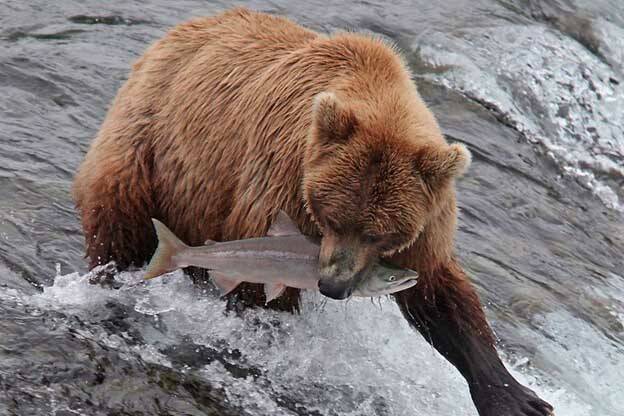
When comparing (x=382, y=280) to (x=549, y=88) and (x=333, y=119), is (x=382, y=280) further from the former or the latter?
(x=549, y=88)

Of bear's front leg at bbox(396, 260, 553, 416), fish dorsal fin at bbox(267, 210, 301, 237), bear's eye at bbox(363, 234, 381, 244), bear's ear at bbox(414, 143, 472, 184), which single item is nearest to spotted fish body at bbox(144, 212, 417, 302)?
fish dorsal fin at bbox(267, 210, 301, 237)

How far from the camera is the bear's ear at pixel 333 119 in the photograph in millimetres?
4895

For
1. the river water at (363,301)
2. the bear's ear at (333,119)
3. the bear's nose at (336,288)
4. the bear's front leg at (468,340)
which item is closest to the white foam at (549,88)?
the river water at (363,301)

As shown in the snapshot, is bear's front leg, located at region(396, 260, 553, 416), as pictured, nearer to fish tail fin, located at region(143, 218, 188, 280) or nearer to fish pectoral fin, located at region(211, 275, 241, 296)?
fish pectoral fin, located at region(211, 275, 241, 296)

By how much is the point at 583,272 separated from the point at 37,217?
4.04 metres

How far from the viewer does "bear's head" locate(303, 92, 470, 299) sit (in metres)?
4.77

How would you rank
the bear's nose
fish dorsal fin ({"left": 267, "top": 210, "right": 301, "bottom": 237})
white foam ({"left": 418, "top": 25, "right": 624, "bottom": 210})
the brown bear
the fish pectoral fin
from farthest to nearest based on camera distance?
white foam ({"left": 418, "top": 25, "right": 624, "bottom": 210}) → the fish pectoral fin → fish dorsal fin ({"left": 267, "top": 210, "right": 301, "bottom": 237}) → the brown bear → the bear's nose

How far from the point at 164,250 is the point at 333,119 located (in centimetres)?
117

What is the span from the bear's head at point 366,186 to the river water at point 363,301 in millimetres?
1081

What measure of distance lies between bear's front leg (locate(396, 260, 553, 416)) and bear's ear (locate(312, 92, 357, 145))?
113 centimetres

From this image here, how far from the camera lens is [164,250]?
5535mm

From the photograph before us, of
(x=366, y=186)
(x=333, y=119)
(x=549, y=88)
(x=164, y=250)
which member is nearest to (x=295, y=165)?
(x=333, y=119)

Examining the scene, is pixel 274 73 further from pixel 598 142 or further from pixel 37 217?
pixel 598 142

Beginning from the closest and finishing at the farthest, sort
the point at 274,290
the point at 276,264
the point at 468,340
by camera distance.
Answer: the point at 276,264 → the point at 274,290 → the point at 468,340
